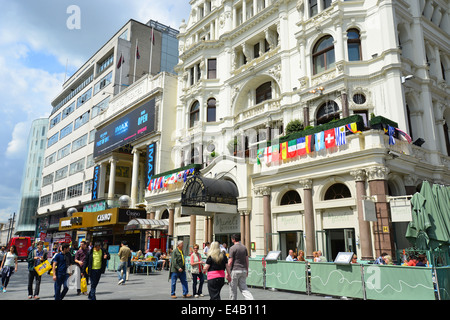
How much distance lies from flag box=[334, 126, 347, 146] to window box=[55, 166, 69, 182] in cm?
5101

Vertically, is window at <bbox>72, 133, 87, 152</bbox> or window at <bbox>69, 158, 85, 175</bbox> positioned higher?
window at <bbox>72, 133, 87, 152</bbox>

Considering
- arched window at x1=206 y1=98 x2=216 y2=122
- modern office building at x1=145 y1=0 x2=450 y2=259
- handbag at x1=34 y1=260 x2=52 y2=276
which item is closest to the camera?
handbag at x1=34 y1=260 x2=52 y2=276

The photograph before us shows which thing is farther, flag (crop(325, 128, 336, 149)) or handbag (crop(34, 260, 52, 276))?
flag (crop(325, 128, 336, 149))

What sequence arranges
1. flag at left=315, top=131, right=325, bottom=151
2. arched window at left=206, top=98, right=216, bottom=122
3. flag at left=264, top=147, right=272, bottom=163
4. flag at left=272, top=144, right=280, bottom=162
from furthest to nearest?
arched window at left=206, top=98, right=216, bottom=122 < flag at left=264, top=147, right=272, bottom=163 < flag at left=272, top=144, right=280, bottom=162 < flag at left=315, top=131, right=325, bottom=151

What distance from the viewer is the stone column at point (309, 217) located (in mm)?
19672

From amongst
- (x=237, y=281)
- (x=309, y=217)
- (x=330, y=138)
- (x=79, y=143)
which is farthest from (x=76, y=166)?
(x=237, y=281)

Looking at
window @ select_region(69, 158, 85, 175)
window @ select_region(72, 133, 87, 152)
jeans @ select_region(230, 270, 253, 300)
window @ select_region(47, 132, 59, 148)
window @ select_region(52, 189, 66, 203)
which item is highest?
window @ select_region(47, 132, 59, 148)

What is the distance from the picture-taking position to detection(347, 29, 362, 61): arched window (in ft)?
77.1

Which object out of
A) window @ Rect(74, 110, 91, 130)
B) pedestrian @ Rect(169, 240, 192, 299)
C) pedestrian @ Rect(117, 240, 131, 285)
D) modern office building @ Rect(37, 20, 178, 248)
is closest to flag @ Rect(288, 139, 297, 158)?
pedestrian @ Rect(117, 240, 131, 285)

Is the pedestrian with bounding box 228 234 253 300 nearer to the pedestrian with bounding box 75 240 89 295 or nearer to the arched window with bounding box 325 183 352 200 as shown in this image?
the pedestrian with bounding box 75 240 89 295

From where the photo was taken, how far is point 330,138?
19.6 m

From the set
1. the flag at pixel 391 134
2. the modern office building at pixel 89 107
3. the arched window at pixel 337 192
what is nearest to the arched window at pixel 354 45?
the flag at pixel 391 134
